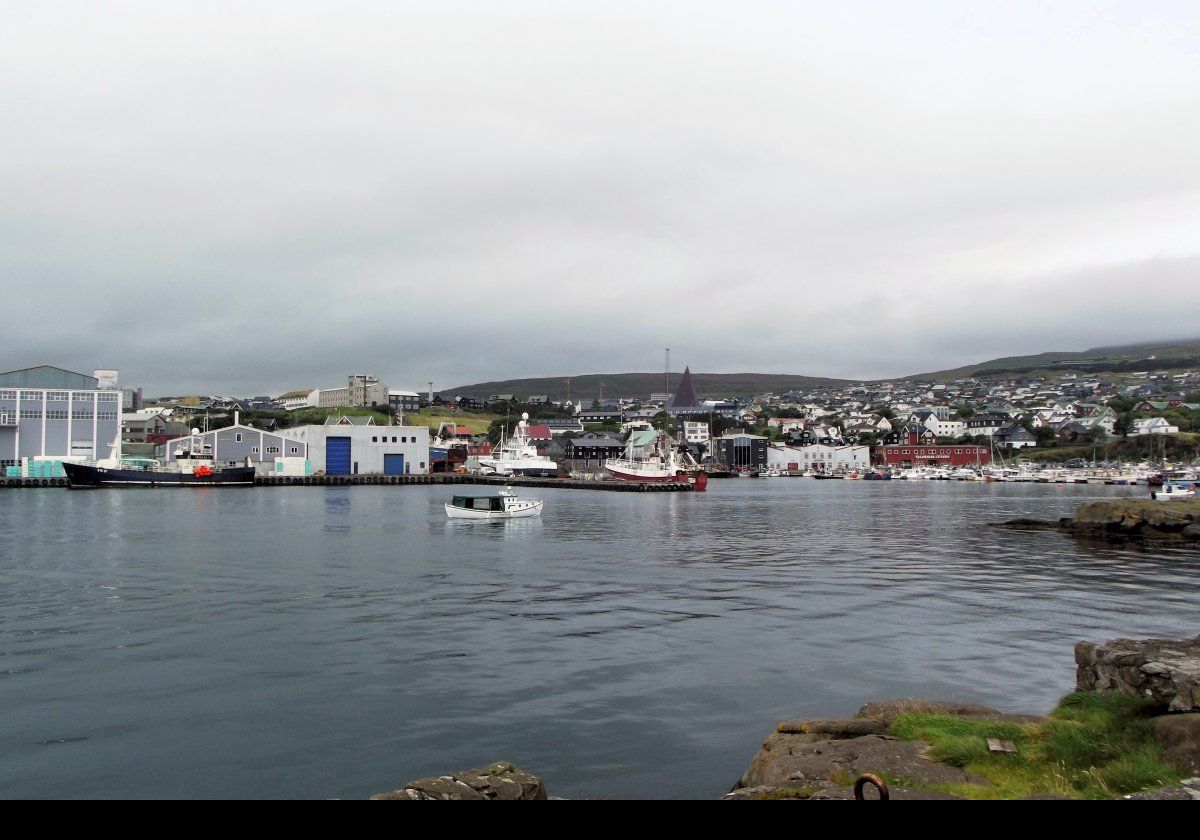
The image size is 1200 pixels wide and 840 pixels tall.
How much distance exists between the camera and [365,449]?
360ft

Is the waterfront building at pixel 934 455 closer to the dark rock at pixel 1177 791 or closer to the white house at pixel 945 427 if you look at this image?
the white house at pixel 945 427

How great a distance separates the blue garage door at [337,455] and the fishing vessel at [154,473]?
40.7 ft

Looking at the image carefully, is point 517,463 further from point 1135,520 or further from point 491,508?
point 1135,520

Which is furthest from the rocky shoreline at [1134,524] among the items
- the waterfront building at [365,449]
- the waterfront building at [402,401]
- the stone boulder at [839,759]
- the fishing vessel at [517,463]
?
the waterfront building at [402,401]

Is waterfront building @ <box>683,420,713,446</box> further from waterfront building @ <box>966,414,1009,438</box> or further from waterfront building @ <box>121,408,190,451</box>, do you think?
waterfront building @ <box>121,408,190,451</box>

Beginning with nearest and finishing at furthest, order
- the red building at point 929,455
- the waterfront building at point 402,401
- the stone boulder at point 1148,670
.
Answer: the stone boulder at point 1148,670 → the red building at point 929,455 → the waterfront building at point 402,401

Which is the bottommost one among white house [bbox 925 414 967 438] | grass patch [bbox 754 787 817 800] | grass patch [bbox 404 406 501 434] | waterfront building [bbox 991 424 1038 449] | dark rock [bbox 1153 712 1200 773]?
grass patch [bbox 754 787 817 800]

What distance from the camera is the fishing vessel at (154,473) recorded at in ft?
269

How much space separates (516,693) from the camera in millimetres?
13844

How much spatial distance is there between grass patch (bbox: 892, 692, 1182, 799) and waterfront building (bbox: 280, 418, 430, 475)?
103199 mm

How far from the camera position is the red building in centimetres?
15162

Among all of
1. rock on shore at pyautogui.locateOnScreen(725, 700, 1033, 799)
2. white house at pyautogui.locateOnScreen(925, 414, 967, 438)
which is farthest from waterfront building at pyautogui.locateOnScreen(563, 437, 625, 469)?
rock on shore at pyautogui.locateOnScreen(725, 700, 1033, 799)

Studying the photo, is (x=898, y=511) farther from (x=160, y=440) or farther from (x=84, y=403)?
(x=160, y=440)

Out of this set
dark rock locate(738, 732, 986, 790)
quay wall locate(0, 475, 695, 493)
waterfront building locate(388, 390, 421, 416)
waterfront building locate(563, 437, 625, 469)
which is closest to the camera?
dark rock locate(738, 732, 986, 790)
